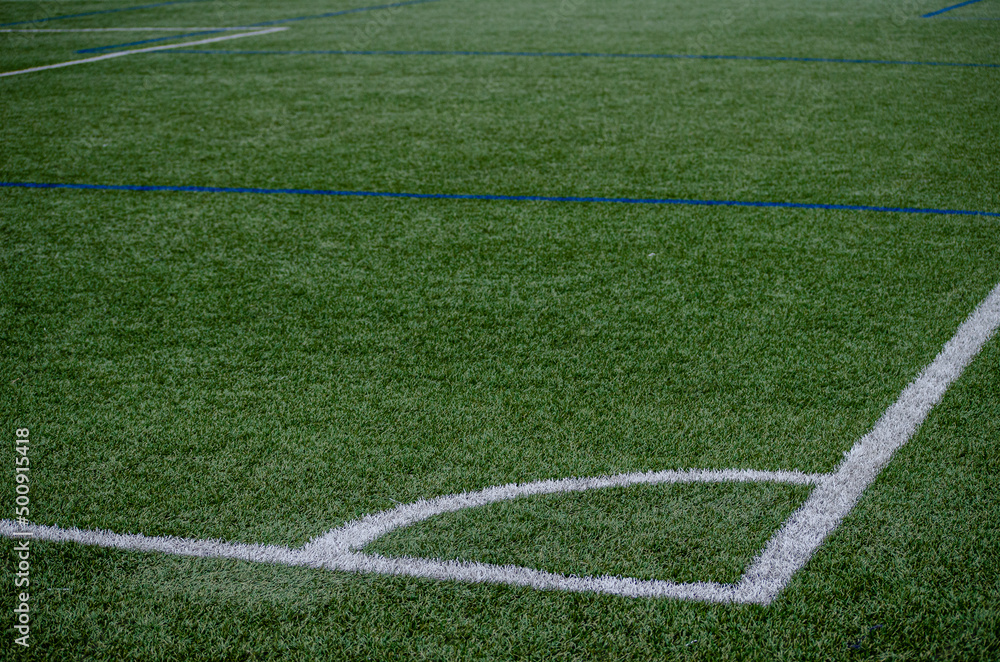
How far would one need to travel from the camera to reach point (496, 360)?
9.04 ft

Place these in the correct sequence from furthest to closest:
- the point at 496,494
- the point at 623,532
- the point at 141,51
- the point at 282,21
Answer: the point at 282,21
the point at 141,51
the point at 496,494
the point at 623,532

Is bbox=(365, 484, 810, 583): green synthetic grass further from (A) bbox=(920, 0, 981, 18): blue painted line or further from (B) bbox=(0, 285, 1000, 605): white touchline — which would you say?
(A) bbox=(920, 0, 981, 18): blue painted line

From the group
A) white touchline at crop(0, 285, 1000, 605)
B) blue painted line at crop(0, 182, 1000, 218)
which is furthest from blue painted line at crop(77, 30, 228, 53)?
white touchline at crop(0, 285, 1000, 605)

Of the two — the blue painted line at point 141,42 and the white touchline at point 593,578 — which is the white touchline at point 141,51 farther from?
the white touchline at point 593,578

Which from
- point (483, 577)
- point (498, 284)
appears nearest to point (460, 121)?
point (498, 284)

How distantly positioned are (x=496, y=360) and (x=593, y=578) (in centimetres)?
101

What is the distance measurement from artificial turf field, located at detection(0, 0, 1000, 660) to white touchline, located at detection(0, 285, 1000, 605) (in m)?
0.03

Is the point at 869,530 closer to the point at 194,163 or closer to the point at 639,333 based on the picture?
the point at 639,333

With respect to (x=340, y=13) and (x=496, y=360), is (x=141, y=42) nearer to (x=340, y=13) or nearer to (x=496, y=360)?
(x=340, y=13)

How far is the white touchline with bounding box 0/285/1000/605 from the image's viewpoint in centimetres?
184

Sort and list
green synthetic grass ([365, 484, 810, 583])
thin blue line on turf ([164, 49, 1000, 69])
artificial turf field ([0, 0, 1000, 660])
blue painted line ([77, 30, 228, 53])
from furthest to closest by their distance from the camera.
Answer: blue painted line ([77, 30, 228, 53]) < thin blue line on turf ([164, 49, 1000, 69]) < green synthetic grass ([365, 484, 810, 583]) < artificial turf field ([0, 0, 1000, 660])

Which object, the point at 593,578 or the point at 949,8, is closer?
the point at 593,578

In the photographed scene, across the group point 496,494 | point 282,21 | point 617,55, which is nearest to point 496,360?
point 496,494

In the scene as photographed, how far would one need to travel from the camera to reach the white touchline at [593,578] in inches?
72.5
